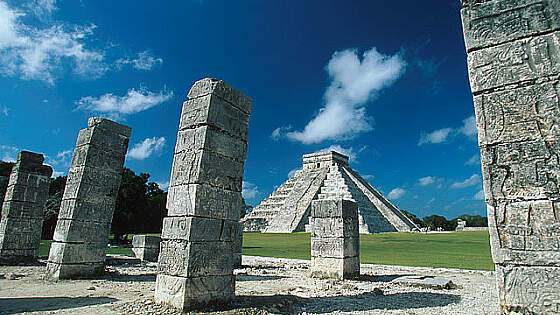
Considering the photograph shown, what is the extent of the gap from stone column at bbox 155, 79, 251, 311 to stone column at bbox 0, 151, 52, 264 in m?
7.92

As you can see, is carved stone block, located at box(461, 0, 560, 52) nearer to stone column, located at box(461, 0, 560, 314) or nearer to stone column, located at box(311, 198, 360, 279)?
stone column, located at box(461, 0, 560, 314)

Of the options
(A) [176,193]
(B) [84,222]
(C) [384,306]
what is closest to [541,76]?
(C) [384,306]

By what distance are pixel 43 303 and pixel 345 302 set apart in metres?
4.78

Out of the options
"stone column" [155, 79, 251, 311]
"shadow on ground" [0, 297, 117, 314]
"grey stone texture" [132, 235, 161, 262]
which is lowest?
"shadow on ground" [0, 297, 117, 314]

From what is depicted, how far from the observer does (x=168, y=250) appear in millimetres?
4594

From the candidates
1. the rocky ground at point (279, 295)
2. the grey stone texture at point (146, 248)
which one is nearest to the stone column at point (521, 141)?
the rocky ground at point (279, 295)

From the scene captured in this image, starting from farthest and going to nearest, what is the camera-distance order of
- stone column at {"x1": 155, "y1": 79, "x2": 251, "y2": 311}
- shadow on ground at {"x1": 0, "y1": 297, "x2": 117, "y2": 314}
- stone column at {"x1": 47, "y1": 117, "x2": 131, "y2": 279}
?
stone column at {"x1": 47, "y1": 117, "x2": 131, "y2": 279} < shadow on ground at {"x1": 0, "y1": 297, "x2": 117, "y2": 314} < stone column at {"x1": 155, "y1": 79, "x2": 251, "y2": 311}

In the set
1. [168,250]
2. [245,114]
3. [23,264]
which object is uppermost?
[245,114]

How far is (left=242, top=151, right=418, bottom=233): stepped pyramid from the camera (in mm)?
36969

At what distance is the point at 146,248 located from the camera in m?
11.3

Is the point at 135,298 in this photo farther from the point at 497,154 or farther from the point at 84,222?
the point at 497,154

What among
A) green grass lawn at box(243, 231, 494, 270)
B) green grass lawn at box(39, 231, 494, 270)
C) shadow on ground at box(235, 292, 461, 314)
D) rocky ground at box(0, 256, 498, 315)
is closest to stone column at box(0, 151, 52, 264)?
rocky ground at box(0, 256, 498, 315)

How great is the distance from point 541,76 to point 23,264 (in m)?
12.7

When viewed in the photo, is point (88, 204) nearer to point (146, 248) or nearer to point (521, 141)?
point (146, 248)
